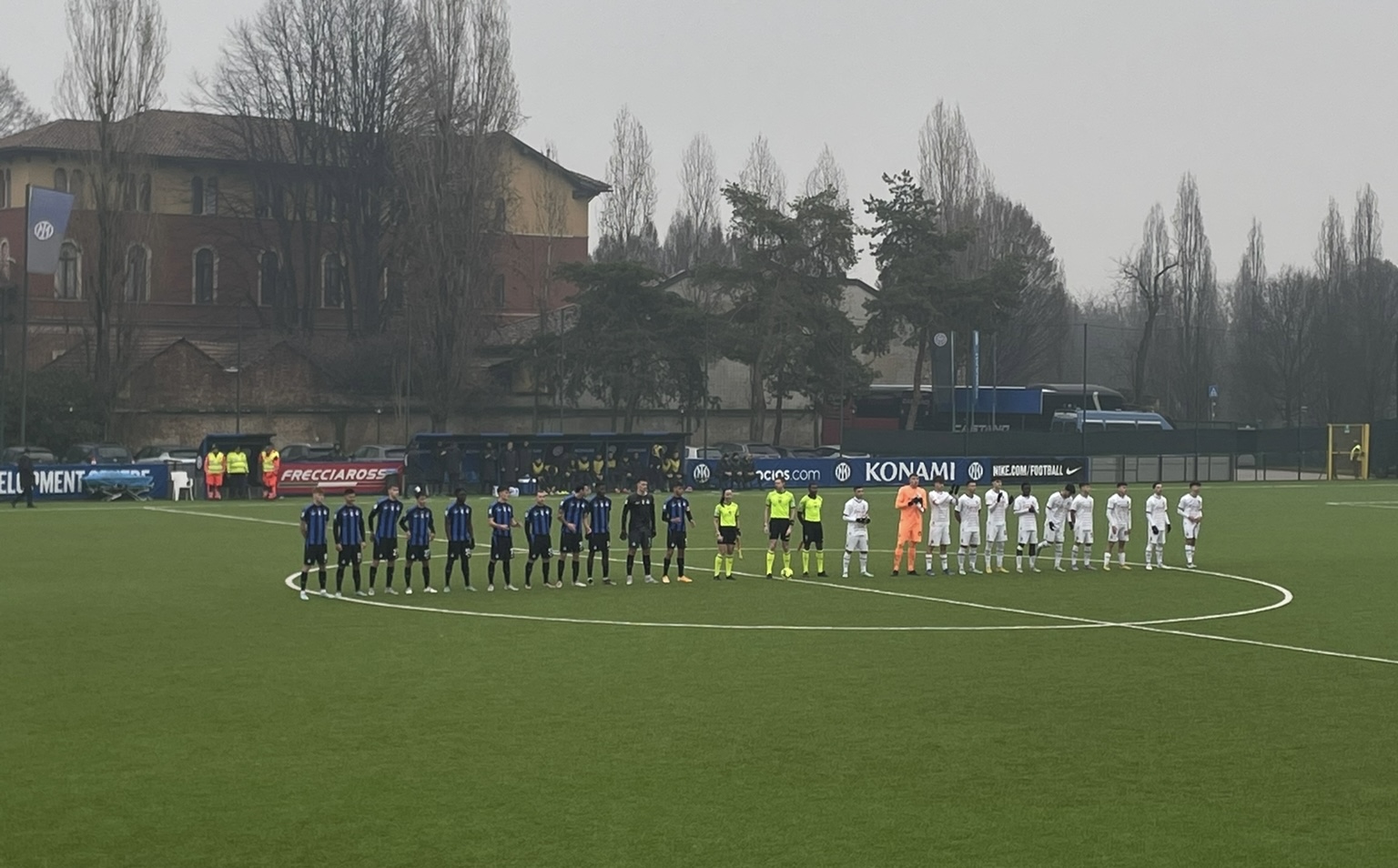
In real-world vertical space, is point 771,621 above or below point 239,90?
below

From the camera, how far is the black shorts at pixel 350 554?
27.0 metres

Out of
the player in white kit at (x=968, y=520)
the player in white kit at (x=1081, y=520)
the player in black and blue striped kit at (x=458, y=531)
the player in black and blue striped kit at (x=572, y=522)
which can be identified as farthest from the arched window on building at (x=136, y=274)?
the player in white kit at (x=1081, y=520)

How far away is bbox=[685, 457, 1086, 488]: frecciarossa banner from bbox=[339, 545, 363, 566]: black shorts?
3711 cm

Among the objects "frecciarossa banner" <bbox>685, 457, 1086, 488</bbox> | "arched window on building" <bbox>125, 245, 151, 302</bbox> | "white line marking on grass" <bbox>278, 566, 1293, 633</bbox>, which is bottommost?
"white line marking on grass" <bbox>278, 566, 1293, 633</bbox>

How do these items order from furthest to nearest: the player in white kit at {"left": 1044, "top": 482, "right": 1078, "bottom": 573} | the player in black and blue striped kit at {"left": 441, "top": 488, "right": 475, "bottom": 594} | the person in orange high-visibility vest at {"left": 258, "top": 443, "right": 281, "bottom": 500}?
the person in orange high-visibility vest at {"left": 258, "top": 443, "right": 281, "bottom": 500}, the player in white kit at {"left": 1044, "top": 482, "right": 1078, "bottom": 573}, the player in black and blue striped kit at {"left": 441, "top": 488, "right": 475, "bottom": 594}

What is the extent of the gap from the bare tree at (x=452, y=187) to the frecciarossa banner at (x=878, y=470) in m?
17.1

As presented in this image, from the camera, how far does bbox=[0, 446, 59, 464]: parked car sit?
5881 cm

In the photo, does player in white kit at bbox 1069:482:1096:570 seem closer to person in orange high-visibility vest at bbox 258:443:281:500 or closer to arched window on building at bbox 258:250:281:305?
person in orange high-visibility vest at bbox 258:443:281:500

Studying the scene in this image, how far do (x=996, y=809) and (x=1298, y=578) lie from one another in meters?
20.6

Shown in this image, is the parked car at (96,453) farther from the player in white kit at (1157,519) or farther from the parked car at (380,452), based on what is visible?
the player in white kit at (1157,519)

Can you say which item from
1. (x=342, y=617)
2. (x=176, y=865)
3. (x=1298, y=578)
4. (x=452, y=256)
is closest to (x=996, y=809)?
(x=176, y=865)

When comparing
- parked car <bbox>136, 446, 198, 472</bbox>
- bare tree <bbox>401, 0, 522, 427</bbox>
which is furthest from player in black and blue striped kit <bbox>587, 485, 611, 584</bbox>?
bare tree <bbox>401, 0, 522, 427</bbox>

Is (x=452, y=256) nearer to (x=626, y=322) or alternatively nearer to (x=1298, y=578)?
(x=626, y=322)

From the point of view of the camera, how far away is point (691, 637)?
22016 millimetres
